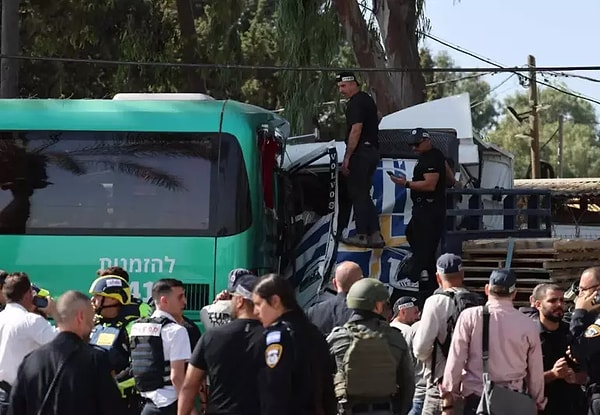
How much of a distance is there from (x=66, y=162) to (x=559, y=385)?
5420 mm

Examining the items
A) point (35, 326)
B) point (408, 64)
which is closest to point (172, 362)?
point (35, 326)

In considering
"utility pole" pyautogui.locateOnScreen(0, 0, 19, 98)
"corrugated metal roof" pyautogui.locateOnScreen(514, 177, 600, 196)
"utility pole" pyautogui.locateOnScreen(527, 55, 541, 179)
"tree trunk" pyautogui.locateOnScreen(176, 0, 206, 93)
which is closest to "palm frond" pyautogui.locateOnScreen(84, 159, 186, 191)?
"utility pole" pyautogui.locateOnScreen(0, 0, 19, 98)

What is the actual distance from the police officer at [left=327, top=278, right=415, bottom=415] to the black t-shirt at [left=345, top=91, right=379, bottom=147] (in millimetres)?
4698

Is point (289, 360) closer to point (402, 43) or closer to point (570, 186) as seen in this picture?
point (402, 43)

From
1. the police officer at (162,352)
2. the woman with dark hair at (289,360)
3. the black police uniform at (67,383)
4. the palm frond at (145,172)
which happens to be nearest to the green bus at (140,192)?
the palm frond at (145,172)

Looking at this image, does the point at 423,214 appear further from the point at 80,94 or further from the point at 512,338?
the point at 80,94

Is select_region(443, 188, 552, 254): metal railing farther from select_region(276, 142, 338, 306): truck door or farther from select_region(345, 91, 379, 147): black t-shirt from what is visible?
select_region(276, 142, 338, 306): truck door

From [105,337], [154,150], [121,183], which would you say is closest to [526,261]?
[154,150]

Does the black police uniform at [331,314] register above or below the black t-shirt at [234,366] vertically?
above

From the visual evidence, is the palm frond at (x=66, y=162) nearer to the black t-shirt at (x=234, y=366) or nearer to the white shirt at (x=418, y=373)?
the white shirt at (x=418, y=373)

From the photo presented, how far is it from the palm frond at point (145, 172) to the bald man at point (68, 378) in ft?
15.8

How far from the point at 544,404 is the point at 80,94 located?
22700 mm

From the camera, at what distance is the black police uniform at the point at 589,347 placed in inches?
315

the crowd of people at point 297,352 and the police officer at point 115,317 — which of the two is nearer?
the crowd of people at point 297,352
